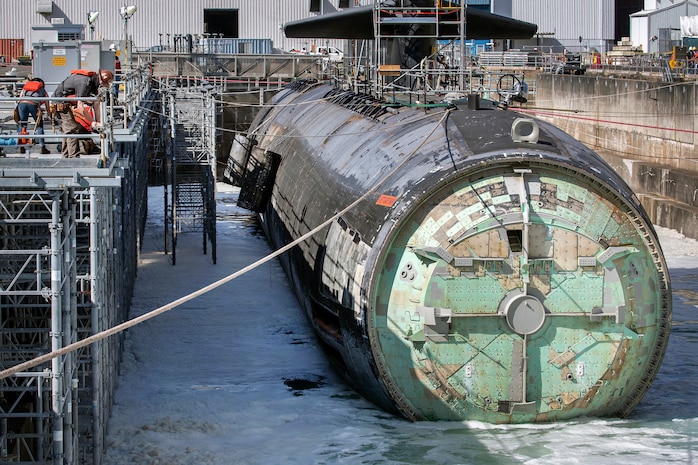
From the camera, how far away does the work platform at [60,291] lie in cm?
1149

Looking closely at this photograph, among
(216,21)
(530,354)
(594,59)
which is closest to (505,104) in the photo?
(530,354)

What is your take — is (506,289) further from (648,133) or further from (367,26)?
(648,133)

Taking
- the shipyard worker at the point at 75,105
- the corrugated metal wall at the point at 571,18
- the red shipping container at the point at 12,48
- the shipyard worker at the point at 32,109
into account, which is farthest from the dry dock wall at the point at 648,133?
the red shipping container at the point at 12,48

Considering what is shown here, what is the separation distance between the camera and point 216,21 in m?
60.3

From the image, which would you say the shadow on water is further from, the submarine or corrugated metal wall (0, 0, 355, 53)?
corrugated metal wall (0, 0, 355, 53)

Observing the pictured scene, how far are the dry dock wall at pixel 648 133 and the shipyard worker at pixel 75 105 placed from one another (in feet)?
47.9

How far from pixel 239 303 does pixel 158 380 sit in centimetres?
521

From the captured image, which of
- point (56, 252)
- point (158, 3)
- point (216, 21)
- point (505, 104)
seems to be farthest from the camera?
point (216, 21)

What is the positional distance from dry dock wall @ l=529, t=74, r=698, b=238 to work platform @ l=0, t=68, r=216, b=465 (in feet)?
51.1

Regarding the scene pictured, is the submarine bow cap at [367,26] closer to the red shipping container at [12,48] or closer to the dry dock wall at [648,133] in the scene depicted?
the dry dock wall at [648,133]

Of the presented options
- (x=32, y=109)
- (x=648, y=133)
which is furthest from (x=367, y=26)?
(x=648, y=133)

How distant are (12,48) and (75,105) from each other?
36.4m

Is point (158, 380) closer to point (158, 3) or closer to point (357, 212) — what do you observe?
point (357, 212)

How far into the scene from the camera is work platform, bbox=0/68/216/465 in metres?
11.5
